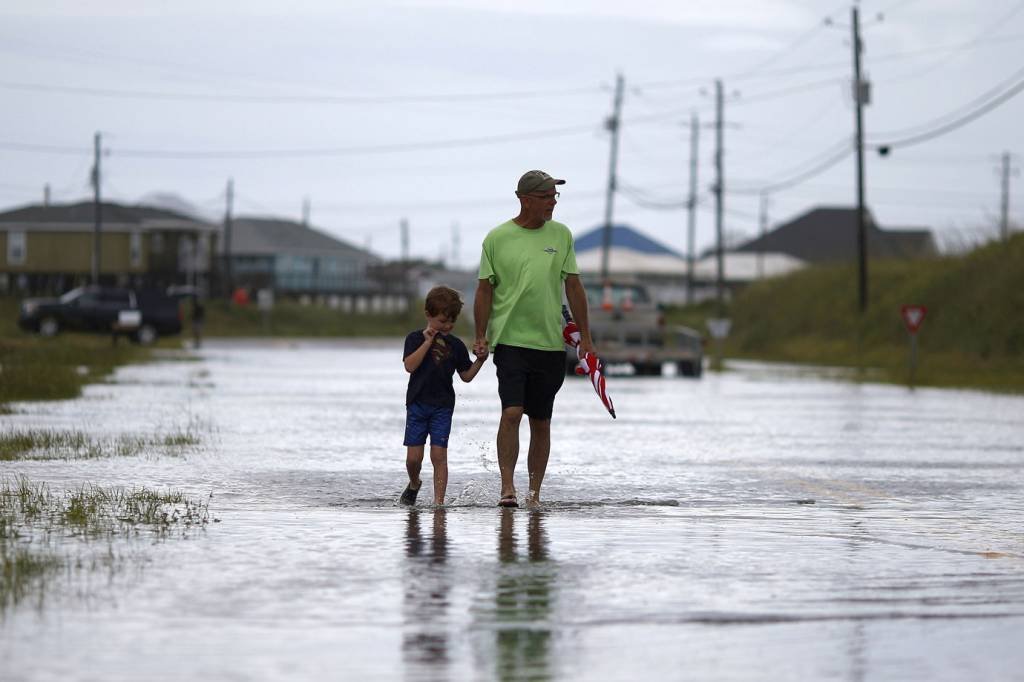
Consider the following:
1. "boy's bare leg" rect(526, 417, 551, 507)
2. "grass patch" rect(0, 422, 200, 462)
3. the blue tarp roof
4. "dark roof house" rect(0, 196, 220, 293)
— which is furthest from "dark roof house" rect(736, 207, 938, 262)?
"boy's bare leg" rect(526, 417, 551, 507)

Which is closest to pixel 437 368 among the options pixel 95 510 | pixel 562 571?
pixel 95 510

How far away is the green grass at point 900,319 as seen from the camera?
1667 inches

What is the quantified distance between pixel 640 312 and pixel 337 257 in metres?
79.6

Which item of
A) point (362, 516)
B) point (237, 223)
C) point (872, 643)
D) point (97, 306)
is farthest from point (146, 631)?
point (237, 223)

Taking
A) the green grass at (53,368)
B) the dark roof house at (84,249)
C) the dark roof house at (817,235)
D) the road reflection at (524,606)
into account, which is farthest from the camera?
the dark roof house at (817,235)

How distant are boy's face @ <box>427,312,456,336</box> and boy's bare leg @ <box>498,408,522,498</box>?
0.58 metres

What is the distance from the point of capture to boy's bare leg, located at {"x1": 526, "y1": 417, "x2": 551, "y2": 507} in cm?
1119

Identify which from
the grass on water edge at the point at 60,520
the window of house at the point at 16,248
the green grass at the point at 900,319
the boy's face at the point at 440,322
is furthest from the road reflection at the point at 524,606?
the window of house at the point at 16,248

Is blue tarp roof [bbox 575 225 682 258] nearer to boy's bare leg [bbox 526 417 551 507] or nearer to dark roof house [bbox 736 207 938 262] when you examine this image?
dark roof house [bbox 736 207 938 262]

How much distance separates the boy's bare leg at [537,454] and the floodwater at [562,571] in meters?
0.26

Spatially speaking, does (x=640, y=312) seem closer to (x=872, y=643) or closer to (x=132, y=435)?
(x=132, y=435)

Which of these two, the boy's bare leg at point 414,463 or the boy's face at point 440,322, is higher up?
the boy's face at point 440,322

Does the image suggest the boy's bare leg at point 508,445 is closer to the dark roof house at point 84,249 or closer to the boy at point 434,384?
the boy at point 434,384

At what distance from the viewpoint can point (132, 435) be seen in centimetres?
1680
